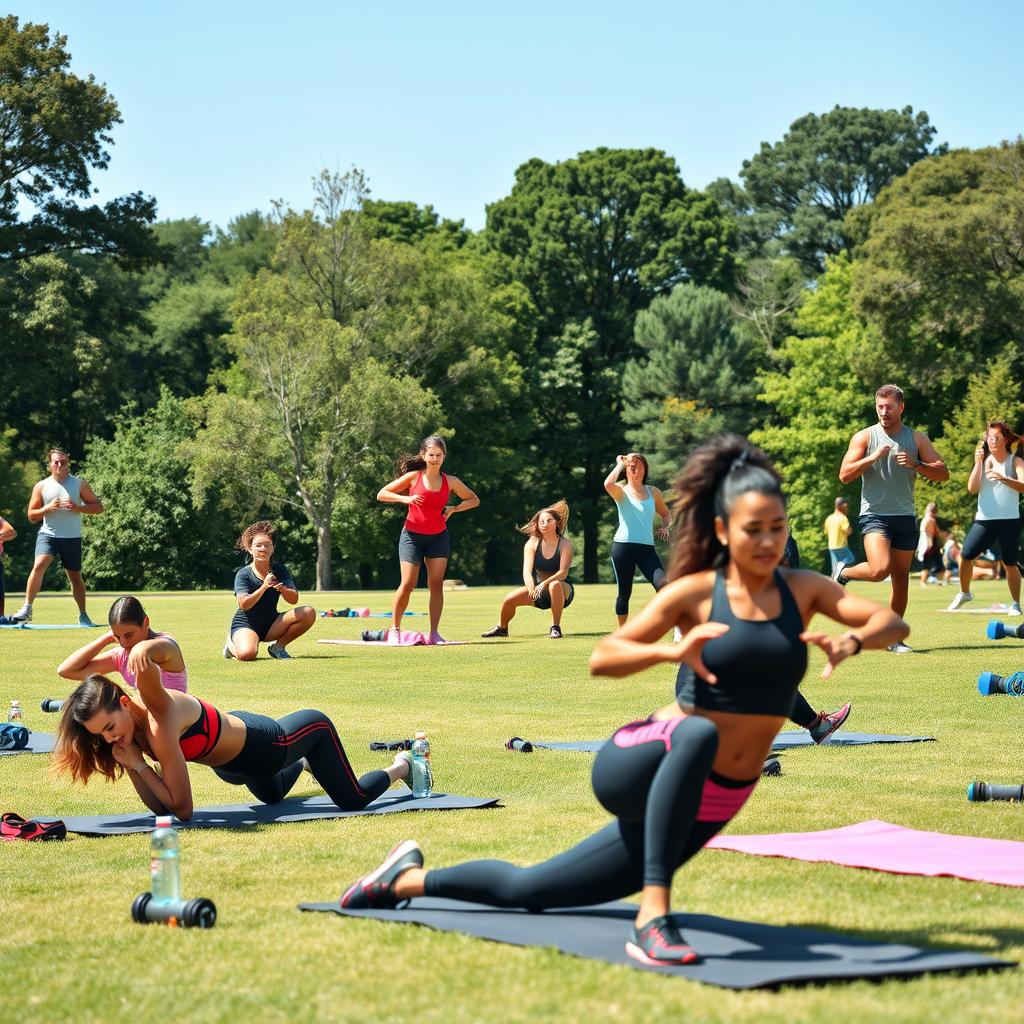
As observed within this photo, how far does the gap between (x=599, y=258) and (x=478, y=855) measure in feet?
205

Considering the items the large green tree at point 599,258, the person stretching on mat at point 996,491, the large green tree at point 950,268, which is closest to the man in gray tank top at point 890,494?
the person stretching on mat at point 996,491

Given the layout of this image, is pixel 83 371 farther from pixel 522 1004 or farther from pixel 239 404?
pixel 522 1004

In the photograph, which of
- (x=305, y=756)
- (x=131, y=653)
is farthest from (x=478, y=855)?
(x=131, y=653)

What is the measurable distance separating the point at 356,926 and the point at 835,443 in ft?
188

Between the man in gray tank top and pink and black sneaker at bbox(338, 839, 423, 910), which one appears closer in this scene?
pink and black sneaker at bbox(338, 839, 423, 910)

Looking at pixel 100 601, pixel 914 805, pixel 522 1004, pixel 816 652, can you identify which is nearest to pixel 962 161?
pixel 100 601

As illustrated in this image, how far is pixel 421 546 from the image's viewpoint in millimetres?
18438

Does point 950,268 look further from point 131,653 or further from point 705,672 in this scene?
point 705,672

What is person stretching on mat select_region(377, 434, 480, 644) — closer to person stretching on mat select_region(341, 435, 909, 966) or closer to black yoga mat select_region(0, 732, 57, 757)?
black yoga mat select_region(0, 732, 57, 757)

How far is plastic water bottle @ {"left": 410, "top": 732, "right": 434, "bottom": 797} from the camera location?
8.82m

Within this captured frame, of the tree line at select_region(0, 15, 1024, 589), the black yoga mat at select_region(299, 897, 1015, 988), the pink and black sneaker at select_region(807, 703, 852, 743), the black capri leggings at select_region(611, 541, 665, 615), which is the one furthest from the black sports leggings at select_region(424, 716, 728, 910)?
the tree line at select_region(0, 15, 1024, 589)

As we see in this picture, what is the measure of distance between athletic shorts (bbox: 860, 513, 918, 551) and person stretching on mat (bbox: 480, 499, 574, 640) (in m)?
5.42

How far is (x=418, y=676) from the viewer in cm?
1521

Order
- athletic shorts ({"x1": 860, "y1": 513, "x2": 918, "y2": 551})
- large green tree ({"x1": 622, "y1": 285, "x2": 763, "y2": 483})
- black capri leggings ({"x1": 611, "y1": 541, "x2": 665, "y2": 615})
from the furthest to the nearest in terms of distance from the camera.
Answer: large green tree ({"x1": 622, "y1": 285, "x2": 763, "y2": 483}) < black capri leggings ({"x1": 611, "y1": 541, "x2": 665, "y2": 615}) < athletic shorts ({"x1": 860, "y1": 513, "x2": 918, "y2": 551})
